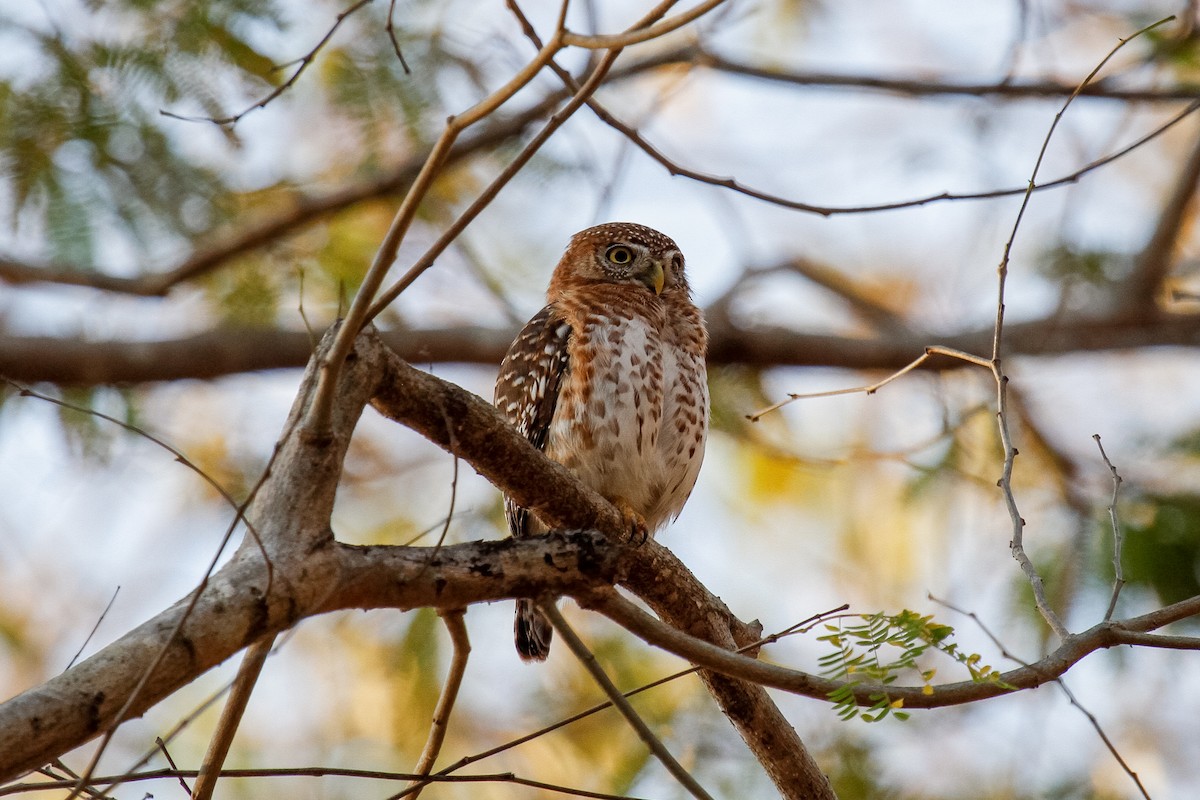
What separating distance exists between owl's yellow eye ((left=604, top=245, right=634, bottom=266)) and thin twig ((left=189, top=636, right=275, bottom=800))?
3.25 meters

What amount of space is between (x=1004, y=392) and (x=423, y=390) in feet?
5.24

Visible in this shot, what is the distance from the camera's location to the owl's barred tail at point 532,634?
5.04m

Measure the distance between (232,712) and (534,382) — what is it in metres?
2.35

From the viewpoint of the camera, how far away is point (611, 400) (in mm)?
4914

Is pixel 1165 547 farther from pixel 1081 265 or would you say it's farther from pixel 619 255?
pixel 619 255

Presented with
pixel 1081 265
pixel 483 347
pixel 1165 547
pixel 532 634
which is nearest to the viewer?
pixel 532 634

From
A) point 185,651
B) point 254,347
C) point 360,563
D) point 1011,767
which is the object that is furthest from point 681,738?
point 185,651

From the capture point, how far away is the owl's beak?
226 inches

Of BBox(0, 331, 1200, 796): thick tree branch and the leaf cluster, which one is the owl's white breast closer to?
BBox(0, 331, 1200, 796): thick tree branch

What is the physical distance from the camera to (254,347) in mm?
7953

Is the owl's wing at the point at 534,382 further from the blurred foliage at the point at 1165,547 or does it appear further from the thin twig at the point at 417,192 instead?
the blurred foliage at the point at 1165,547

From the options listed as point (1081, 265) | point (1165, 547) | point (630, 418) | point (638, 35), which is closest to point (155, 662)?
point (638, 35)

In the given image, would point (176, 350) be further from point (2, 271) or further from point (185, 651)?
point (185, 651)

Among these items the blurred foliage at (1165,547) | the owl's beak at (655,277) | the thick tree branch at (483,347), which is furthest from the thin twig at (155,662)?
the blurred foliage at (1165,547)
